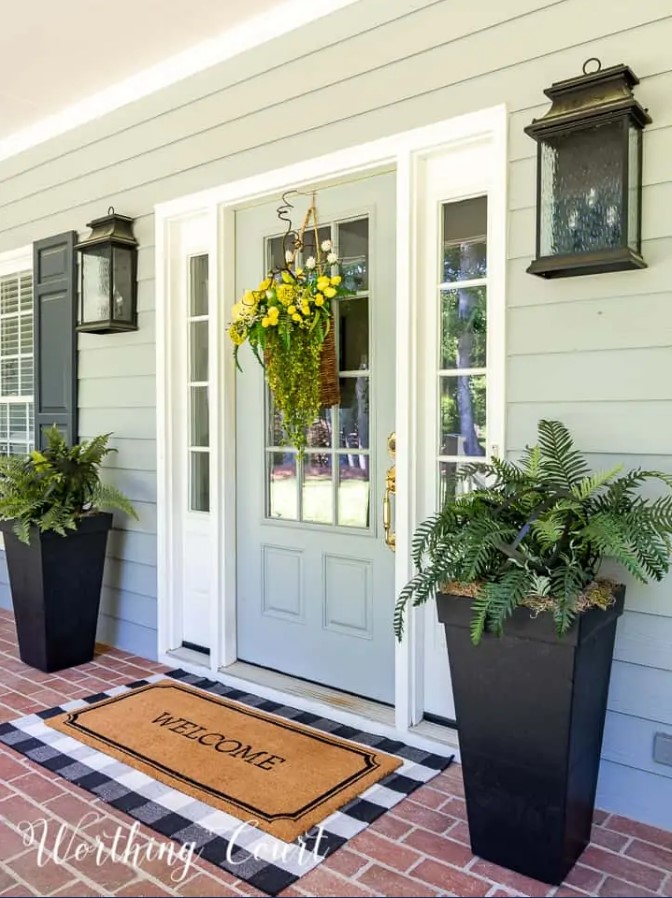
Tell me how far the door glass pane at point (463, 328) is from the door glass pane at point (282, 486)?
85 cm

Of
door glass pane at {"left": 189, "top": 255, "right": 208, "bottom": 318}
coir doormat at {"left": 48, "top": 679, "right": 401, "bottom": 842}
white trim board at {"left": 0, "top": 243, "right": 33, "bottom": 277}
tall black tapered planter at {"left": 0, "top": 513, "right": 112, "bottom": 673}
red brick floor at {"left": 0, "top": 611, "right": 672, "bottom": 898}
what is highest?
white trim board at {"left": 0, "top": 243, "right": 33, "bottom": 277}

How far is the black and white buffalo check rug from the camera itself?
198cm

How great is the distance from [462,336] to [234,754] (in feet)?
5.50

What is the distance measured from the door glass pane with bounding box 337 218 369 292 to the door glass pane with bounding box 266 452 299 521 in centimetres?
77

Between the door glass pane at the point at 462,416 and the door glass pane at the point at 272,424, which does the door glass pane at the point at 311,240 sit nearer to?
the door glass pane at the point at 272,424

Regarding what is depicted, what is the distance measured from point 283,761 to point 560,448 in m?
1.42

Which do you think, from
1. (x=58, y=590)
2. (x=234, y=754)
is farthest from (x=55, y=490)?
(x=234, y=754)

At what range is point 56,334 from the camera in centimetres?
411

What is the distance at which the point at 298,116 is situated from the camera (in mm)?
2949

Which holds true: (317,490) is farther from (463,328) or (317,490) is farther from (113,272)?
(113,272)

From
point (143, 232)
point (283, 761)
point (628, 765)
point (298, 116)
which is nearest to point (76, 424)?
point (143, 232)

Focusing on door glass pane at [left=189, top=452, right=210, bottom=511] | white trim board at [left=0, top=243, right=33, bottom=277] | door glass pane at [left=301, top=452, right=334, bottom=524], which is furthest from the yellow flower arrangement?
white trim board at [left=0, top=243, right=33, bottom=277]

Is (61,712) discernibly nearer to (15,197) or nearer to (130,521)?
(130,521)

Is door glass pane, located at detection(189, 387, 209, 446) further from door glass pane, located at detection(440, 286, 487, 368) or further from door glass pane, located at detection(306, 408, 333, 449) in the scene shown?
door glass pane, located at detection(440, 286, 487, 368)
